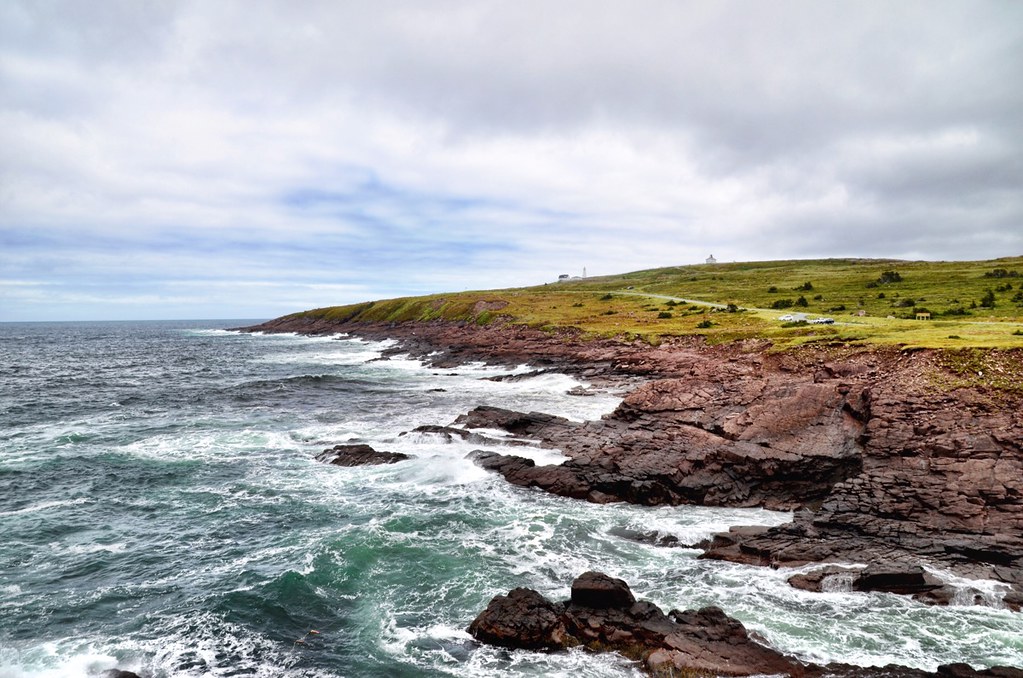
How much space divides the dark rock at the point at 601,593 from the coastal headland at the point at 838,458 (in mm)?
5992

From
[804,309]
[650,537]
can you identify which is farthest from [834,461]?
[804,309]

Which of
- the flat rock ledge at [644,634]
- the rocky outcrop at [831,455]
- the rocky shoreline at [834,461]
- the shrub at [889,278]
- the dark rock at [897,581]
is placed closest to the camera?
the flat rock ledge at [644,634]

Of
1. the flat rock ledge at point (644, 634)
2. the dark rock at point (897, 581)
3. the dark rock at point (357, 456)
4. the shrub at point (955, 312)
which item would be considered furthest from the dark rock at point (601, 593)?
the shrub at point (955, 312)

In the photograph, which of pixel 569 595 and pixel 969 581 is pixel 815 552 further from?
pixel 569 595

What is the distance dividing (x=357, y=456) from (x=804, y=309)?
7056 centimetres

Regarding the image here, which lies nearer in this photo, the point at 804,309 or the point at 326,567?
the point at 326,567

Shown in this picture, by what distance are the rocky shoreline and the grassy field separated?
6944 millimetres

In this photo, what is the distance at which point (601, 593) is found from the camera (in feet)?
53.3

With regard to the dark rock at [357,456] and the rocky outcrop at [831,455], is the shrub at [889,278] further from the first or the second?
the dark rock at [357,456]

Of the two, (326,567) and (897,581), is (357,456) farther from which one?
(897,581)

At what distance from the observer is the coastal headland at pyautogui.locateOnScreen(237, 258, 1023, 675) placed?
1900cm

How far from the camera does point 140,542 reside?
22.7 metres

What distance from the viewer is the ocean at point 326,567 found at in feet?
49.6

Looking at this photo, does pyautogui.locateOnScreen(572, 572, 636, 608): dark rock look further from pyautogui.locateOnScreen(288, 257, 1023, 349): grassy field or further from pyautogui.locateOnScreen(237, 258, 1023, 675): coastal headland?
pyautogui.locateOnScreen(288, 257, 1023, 349): grassy field
